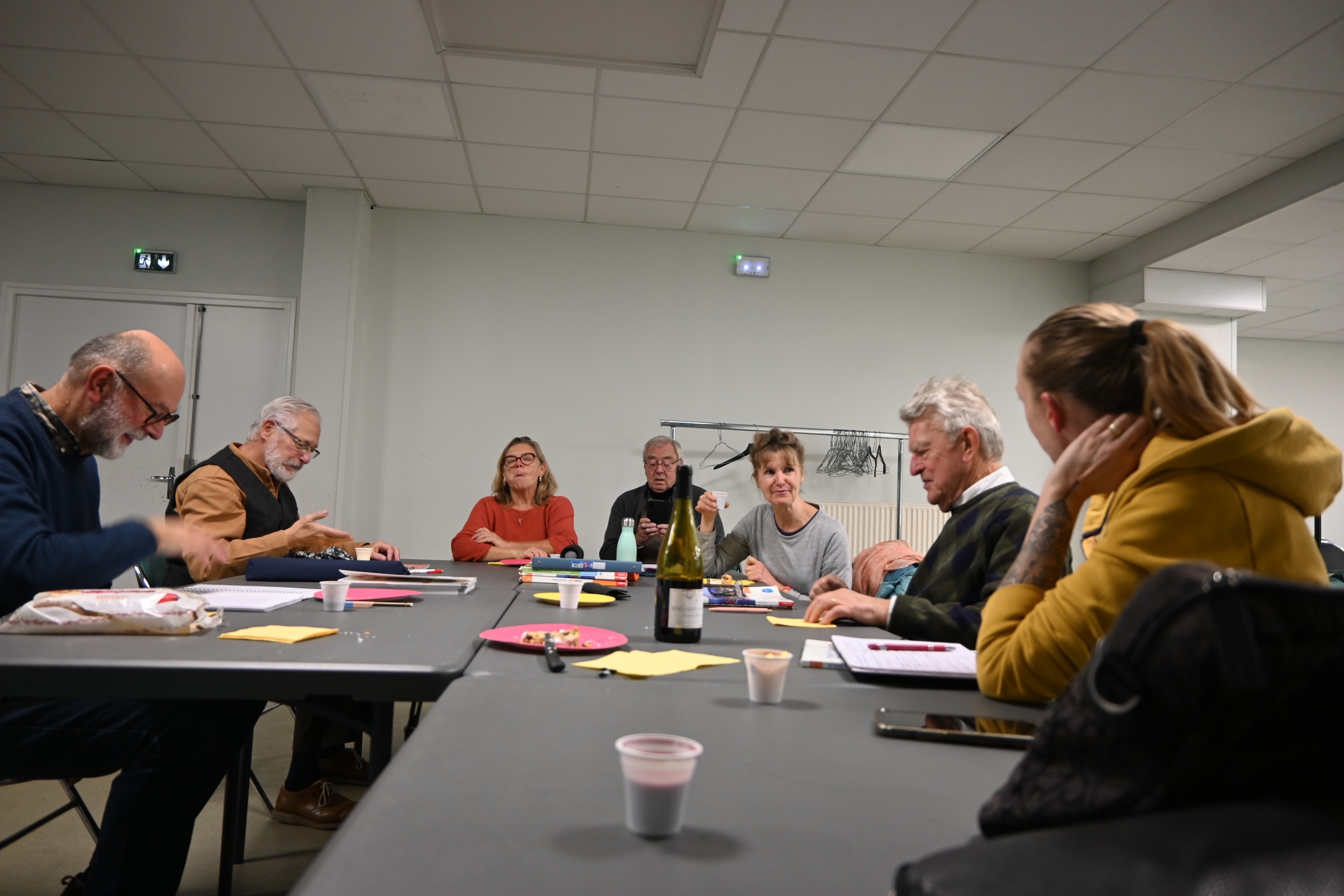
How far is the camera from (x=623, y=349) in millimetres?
5328

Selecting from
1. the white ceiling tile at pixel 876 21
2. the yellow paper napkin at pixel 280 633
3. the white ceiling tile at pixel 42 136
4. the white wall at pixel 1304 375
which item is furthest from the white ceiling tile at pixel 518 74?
the white wall at pixel 1304 375

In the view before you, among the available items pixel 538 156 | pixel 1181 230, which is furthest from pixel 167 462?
pixel 1181 230

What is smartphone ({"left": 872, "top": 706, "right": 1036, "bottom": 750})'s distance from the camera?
2.91 feet

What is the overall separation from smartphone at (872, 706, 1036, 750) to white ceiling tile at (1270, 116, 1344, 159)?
397cm

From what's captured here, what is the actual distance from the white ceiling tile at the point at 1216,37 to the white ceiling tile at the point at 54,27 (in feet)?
12.5

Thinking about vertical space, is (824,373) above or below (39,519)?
above

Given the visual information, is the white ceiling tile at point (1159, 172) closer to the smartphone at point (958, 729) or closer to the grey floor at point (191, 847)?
the smartphone at point (958, 729)

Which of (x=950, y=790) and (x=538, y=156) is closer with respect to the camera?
(x=950, y=790)

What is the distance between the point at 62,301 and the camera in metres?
4.88

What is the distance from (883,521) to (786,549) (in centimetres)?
237

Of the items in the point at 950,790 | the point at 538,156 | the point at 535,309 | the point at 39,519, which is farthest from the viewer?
the point at 535,309

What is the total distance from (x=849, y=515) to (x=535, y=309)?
2.34 m

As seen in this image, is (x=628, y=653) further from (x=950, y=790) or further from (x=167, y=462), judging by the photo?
(x=167, y=462)

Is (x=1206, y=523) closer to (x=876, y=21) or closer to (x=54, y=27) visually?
(x=876, y=21)
